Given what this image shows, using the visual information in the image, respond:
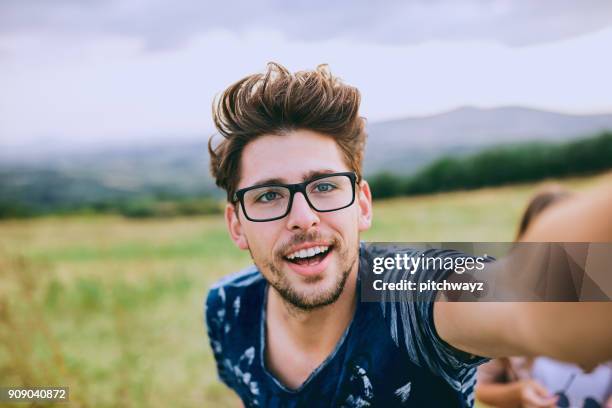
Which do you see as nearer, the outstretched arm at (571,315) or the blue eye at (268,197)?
the outstretched arm at (571,315)

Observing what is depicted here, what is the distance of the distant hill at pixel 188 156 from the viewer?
1714mm

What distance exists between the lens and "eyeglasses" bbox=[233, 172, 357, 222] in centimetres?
138

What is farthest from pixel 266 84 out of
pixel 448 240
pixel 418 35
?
pixel 448 240

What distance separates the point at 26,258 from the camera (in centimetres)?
216

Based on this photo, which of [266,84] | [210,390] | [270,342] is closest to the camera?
[266,84]

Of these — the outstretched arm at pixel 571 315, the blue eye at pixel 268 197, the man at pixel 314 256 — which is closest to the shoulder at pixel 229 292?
the man at pixel 314 256

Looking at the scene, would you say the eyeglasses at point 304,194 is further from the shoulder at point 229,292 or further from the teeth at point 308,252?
the shoulder at point 229,292

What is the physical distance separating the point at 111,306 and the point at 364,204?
1373mm

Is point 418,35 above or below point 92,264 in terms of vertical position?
above

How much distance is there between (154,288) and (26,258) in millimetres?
543

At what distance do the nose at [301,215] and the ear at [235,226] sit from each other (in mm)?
224

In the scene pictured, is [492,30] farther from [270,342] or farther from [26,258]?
[26,258]

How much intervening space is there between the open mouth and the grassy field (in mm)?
682

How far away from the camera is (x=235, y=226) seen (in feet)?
5.17
